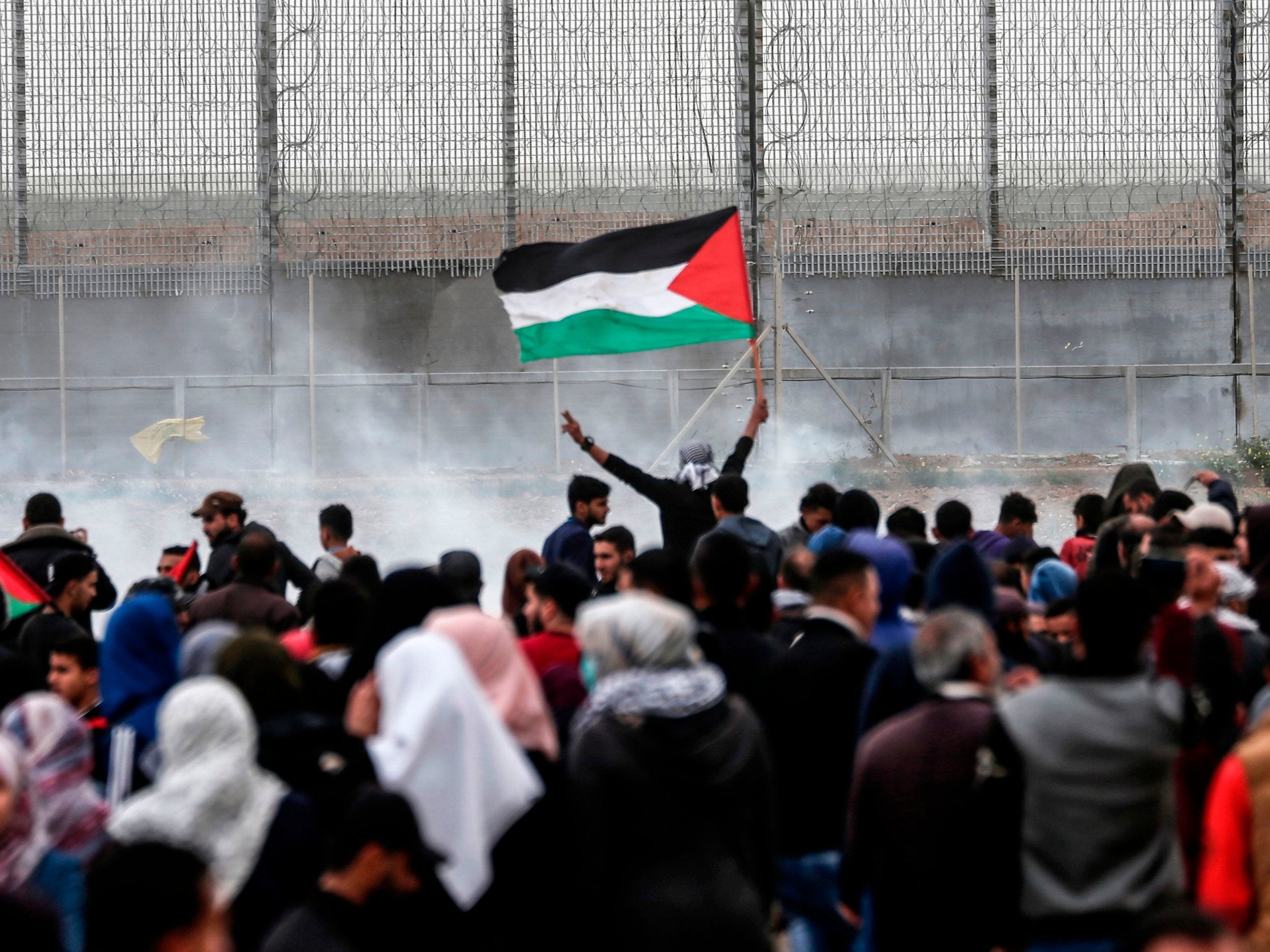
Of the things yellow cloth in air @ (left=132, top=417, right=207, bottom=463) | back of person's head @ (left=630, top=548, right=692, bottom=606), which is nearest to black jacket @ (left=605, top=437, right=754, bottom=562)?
back of person's head @ (left=630, top=548, right=692, bottom=606)

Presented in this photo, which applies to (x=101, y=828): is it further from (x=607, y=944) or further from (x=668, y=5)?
(x=668, y=5)

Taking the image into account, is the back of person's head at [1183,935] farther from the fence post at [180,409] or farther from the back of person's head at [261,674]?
the fence post at [180,409]

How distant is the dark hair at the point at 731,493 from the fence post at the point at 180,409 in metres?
10.4

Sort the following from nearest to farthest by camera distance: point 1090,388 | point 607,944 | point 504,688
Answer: point 607,944 → point 504,688 → point 1090,388

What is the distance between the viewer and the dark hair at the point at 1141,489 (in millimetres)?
7984

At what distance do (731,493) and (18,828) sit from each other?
171 inches

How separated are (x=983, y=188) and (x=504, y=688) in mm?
14704

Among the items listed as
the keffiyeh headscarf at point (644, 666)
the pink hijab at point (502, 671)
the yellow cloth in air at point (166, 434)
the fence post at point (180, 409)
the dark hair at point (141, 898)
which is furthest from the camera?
the fence post at point (180, 409)

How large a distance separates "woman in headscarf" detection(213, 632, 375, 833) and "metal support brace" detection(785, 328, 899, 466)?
440 inches

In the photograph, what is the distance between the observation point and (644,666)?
368cm

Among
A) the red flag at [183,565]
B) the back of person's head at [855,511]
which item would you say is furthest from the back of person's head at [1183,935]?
the red flag at [183,565]

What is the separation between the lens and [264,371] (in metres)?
17.3

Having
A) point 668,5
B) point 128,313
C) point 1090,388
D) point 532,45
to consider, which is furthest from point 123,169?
point 1090,388

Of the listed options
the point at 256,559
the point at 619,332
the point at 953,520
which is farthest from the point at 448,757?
the point at 619,332
